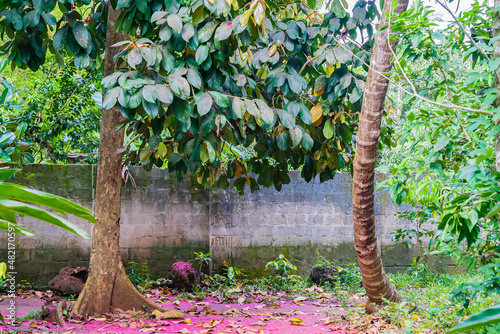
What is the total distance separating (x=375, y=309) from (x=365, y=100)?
1.72m

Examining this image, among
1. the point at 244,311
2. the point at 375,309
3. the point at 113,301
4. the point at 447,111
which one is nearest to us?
the point at 447,111

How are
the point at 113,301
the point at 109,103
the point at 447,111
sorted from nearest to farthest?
the point at 447,111, the point at 109,103, the point at 113,301

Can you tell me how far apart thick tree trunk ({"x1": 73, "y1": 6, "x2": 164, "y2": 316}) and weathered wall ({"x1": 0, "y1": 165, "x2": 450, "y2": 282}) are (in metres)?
1.32

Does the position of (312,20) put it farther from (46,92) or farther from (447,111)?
(46,92)

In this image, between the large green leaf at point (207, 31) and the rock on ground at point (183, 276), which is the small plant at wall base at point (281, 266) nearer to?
the rock on ground at point (183, 276)

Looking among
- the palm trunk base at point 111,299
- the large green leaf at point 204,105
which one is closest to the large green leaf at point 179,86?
the large green leaf at point 204,105

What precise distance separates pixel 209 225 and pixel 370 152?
3.09 m

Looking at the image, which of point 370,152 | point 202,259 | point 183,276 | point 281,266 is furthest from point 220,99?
point 281,266

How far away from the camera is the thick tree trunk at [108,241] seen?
364cm

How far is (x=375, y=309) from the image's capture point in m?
3.39

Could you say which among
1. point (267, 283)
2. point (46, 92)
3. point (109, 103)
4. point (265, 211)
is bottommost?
point (267, 283)

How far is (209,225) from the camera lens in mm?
5461

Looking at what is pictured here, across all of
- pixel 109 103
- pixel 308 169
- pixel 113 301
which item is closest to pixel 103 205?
pixel 113 301

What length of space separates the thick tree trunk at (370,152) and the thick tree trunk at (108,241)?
194 centimetres
